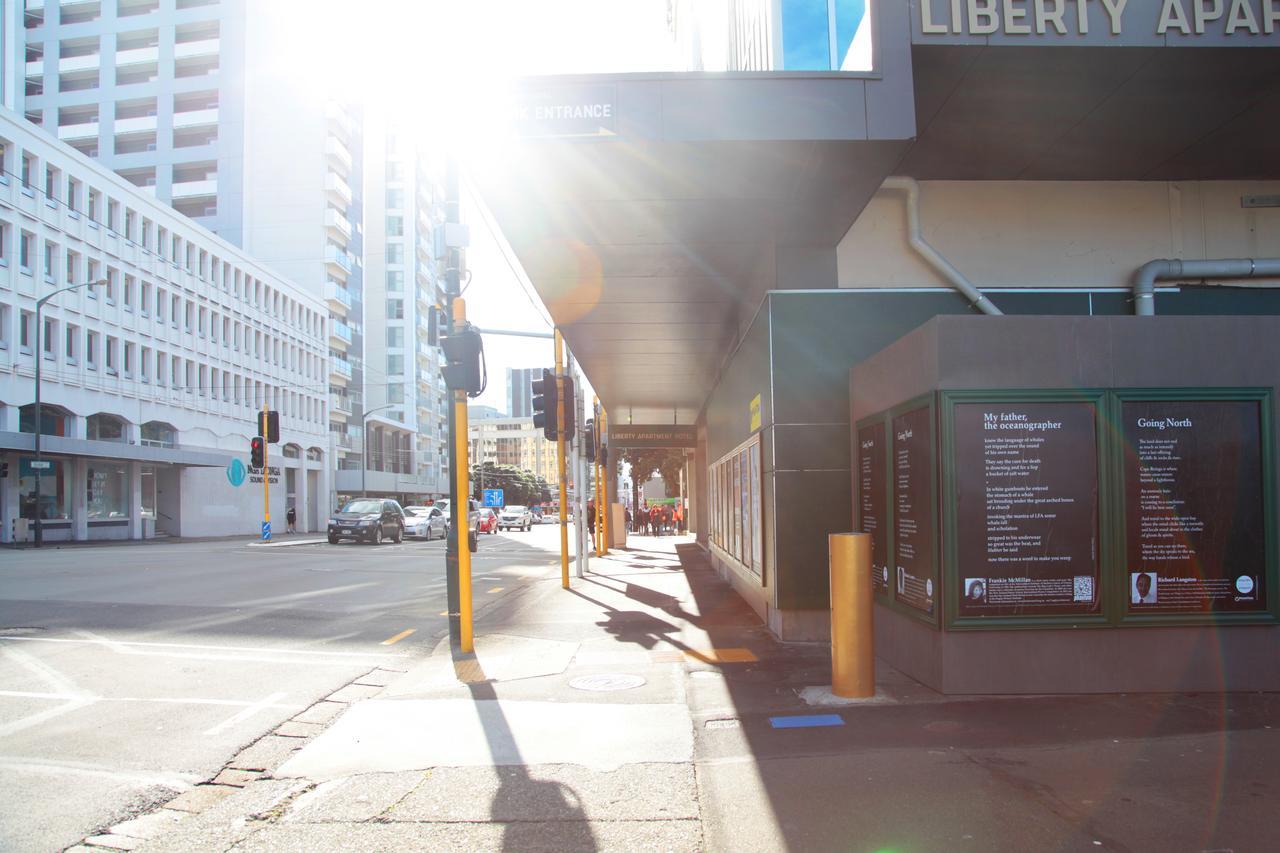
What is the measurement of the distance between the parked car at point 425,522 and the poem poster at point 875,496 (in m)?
27.3

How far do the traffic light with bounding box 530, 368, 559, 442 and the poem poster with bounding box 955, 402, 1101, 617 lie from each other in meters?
9.83

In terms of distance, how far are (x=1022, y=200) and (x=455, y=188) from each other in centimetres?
588

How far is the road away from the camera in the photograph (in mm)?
5051

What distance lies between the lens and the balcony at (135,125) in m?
59.8

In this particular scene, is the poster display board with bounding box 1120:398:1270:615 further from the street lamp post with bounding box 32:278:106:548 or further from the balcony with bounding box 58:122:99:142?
the balcony with bounding box 58:122:99:142

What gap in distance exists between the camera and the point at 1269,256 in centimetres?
→ 955

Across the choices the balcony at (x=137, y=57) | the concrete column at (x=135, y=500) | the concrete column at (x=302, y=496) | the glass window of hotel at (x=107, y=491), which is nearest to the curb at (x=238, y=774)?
the glass window of hotel at (x=107, y=491)

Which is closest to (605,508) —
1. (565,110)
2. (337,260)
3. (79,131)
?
(565,110)

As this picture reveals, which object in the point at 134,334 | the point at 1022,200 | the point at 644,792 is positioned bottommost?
the point at 644,792

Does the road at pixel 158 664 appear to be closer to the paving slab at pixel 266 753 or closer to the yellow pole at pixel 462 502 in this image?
the paving slab at pixel 266 753

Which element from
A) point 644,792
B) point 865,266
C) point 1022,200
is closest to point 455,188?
point 865,266

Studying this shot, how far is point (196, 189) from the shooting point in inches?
2398

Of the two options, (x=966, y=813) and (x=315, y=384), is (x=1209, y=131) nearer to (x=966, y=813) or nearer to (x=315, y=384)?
(x=966, y=813)

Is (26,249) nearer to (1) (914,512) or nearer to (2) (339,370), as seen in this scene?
(2) (339,370)
